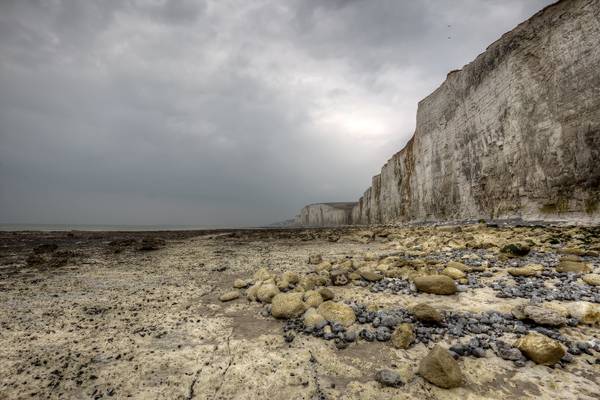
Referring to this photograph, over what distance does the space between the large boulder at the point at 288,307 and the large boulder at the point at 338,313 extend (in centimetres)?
32

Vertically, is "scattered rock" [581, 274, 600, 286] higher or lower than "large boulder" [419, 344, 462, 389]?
higher

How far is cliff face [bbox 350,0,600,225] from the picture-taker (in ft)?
A: 34.1

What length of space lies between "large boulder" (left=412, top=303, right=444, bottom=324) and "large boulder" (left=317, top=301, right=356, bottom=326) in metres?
0.82

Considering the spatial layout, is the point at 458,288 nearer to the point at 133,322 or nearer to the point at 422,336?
the point at 422,336

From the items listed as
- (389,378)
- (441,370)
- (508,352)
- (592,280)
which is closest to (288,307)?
(389,378)

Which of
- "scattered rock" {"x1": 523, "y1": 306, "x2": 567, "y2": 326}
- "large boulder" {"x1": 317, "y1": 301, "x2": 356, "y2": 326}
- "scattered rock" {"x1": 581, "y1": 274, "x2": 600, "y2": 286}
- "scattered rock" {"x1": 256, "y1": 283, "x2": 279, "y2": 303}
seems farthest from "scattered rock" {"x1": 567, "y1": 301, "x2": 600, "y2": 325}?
"scattered rock" {"x1": 256, "y1": 283, "x2": 279, "y2": 303}

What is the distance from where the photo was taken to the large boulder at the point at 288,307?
364cm

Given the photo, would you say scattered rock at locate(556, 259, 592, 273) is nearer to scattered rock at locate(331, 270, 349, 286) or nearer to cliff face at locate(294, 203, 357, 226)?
scattered rock at locate(331, 270, 349, 286)

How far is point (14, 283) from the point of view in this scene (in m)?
6.14

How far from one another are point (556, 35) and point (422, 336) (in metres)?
16.8

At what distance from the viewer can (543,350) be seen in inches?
88.9

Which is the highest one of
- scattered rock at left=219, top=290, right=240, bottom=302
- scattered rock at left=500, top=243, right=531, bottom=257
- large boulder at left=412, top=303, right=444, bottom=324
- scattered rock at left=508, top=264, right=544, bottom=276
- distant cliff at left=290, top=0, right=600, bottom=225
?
distant cliff at left=290, top=0, right=600, bottom=225

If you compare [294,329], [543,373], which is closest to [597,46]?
[543,373]

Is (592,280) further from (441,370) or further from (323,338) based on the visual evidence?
(323,338)
